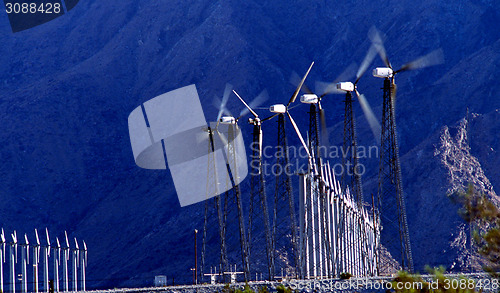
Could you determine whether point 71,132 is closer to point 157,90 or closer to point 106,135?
point 106,135

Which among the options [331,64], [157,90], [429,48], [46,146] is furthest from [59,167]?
[429,48]

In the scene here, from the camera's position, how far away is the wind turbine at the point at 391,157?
55031 millimetres

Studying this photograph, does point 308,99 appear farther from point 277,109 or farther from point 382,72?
point 382,72

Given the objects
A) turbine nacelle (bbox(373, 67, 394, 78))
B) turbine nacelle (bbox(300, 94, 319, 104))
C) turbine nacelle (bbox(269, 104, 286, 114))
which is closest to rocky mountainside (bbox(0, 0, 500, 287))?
turbine nacelle (bbox(269, 104, 286, 114))

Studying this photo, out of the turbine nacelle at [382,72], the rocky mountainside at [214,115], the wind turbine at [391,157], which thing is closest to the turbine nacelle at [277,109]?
the wind turbine at [391,157]

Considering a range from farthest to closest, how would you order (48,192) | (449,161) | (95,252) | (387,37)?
(387,37), (48,192), (95,252), (449,161)

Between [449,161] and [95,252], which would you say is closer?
[449,161]

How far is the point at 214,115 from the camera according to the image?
16312 centimetres

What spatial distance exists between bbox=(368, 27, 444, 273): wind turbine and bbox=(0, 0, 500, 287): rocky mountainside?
297 centimetres

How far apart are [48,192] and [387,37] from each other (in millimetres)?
75250

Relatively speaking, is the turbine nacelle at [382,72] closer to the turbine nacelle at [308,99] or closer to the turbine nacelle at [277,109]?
the turbine nacelle at [308,99]

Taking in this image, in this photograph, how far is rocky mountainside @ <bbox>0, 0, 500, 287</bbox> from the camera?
426ft

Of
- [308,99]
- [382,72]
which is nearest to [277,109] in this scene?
[308,99]

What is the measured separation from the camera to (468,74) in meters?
149
